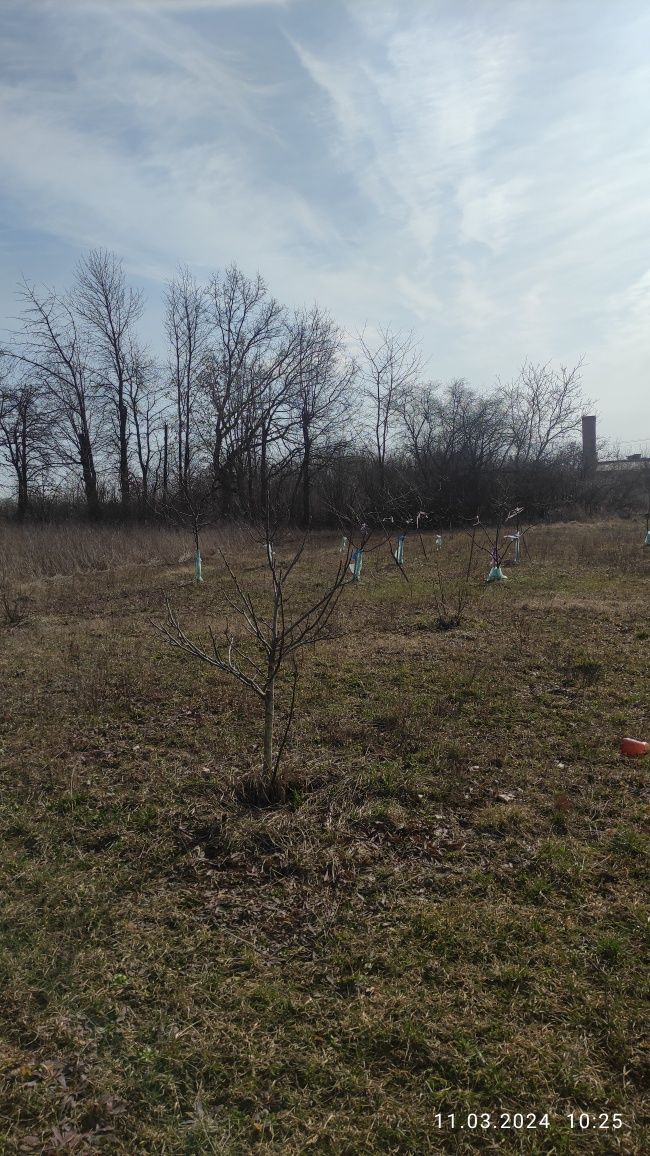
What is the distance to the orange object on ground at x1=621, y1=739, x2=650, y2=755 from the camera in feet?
13.5

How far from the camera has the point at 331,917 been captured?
8.75ft

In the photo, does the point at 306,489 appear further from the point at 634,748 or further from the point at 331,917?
the point at 331,917

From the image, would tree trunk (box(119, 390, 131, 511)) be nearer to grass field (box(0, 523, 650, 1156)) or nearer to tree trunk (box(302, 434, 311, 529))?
tree trunk (box(302, 434, 311, 529))

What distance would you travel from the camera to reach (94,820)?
138 inches

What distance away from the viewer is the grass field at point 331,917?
1.83m

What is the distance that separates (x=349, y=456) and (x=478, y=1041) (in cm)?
3089

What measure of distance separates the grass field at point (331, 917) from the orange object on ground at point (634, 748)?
0.10m

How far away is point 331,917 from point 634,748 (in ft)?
8.01

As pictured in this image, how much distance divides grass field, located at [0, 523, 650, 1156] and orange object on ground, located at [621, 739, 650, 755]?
10 centimetres

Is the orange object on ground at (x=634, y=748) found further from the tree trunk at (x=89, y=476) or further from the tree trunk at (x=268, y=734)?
the tree trunk at (x=89, y=476)

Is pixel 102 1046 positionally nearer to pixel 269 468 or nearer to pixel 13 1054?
pixel 13 1054
